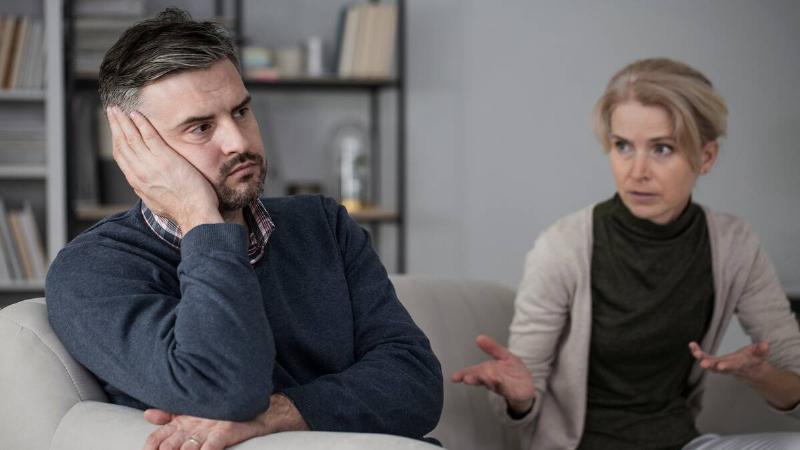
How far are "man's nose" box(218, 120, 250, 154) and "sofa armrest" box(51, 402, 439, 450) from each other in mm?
379

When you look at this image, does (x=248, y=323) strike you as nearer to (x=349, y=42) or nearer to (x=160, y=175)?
(x=160, y=175)

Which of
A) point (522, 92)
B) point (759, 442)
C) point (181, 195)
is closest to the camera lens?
point (181, 195)

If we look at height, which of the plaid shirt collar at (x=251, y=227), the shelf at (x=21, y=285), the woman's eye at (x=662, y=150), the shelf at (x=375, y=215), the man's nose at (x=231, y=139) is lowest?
the shelf at (x=21, y=285)

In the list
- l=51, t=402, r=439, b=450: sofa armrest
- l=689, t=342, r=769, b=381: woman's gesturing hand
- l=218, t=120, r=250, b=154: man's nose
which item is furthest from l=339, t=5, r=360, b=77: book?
l=51, t=402, r=439, b=450: sofa armrest

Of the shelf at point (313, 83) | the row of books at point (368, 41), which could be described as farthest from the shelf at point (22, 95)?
the row of books at point (368, 41)

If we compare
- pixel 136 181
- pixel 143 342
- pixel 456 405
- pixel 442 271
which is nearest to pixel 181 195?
pixel 136 181

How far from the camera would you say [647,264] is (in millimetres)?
1969

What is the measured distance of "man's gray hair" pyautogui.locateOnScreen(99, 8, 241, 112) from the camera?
1.42 m

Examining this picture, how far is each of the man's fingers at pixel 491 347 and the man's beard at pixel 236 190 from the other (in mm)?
468

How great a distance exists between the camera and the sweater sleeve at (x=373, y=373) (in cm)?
138

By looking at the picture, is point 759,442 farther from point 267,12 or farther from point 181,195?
point 267,12

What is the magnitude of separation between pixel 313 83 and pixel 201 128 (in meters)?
2.63

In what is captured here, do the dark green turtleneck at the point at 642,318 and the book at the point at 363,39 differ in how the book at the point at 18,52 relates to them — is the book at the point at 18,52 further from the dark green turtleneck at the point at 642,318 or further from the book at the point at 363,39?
the dark green turtleneck at the point at 642,318

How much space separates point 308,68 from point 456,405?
228 centimetres
